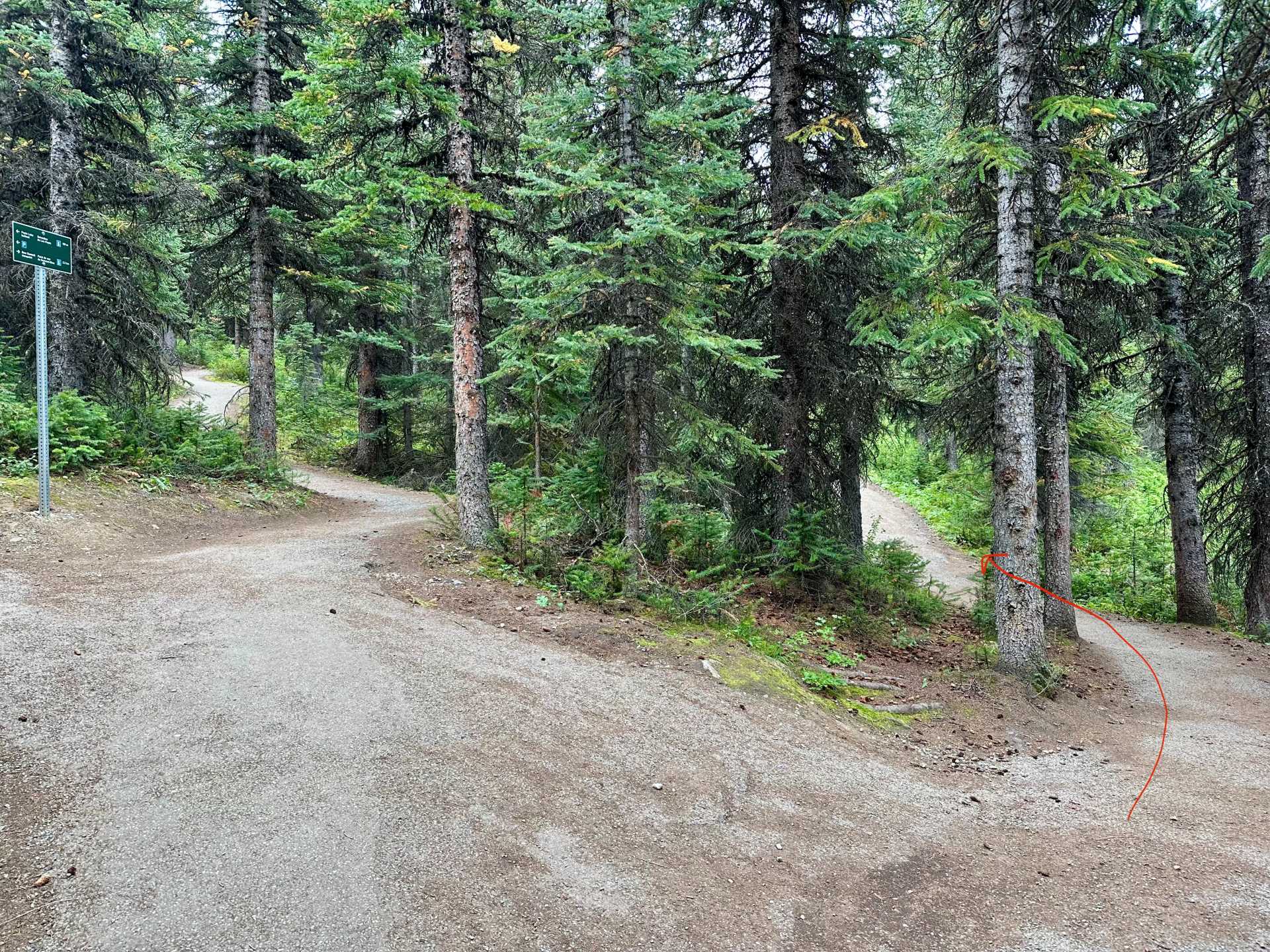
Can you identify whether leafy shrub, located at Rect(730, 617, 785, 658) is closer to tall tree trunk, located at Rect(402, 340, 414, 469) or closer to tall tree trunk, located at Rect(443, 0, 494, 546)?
tall tree trunk, located at Rect(443, 0, 494, 546)

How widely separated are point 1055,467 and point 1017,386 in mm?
3471

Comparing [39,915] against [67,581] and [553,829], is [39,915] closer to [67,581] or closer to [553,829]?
[553,829]

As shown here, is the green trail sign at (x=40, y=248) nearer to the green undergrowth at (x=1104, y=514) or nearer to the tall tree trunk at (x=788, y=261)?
the tall tree trunk at (x=788, y=261)

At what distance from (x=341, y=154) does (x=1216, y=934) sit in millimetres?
13036

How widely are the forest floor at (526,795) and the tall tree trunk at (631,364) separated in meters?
1.77

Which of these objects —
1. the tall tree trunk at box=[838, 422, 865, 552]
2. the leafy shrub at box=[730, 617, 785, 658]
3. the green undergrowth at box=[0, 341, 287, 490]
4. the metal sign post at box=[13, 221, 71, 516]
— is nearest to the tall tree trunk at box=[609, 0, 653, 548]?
the leafy shrub at box=[730, 617, 785, 658]

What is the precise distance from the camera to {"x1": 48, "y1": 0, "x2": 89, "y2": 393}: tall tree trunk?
41.2ft

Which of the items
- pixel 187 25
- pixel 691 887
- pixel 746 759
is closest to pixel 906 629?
pixel 746 759

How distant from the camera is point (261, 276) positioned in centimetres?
1530

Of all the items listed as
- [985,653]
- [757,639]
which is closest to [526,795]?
[757,639]

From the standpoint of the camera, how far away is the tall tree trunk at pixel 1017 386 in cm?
796

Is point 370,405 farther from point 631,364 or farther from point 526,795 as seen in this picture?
point 526,795

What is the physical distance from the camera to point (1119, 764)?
633 cm

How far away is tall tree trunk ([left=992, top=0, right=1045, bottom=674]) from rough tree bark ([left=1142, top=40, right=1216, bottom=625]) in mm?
6014
